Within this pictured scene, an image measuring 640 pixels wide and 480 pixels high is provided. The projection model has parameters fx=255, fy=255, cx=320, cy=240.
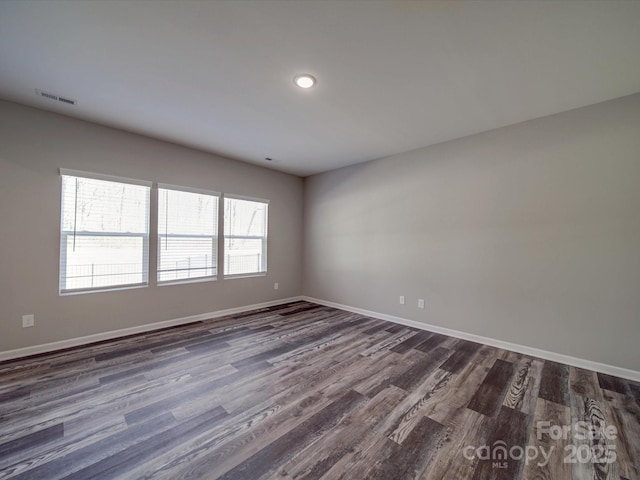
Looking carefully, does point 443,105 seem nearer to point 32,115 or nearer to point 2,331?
point 32,115

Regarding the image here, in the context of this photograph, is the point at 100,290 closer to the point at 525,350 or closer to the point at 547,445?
the point at 547,445

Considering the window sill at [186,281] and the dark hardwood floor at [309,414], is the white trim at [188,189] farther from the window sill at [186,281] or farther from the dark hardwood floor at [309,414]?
the dark hardwood floor at [309,414]

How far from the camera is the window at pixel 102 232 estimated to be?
2.96 metres

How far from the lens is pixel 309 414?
185 cm

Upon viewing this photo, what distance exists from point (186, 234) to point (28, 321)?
186 cm

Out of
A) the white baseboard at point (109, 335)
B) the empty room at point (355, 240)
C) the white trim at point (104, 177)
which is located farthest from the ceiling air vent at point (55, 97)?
the white baseboard at point (109, 335)

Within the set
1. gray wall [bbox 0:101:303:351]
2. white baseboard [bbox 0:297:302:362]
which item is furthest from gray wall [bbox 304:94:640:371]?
gray wall [bbox 0:101:303:351]

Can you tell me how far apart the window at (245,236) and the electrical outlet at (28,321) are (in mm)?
2190

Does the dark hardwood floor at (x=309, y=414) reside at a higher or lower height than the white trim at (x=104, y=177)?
lower

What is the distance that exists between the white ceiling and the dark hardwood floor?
8.79 ft

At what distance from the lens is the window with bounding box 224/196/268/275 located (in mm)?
4379

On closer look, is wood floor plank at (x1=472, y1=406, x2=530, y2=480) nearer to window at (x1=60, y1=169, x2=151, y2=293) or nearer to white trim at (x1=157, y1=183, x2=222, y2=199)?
window at (x1=60, y1=169, x2=151, y2=293)

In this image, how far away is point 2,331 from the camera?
259cm

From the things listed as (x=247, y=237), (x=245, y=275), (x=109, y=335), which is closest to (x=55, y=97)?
(x=109, y=335)
